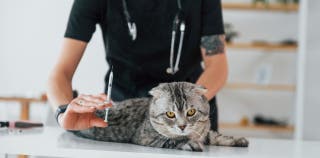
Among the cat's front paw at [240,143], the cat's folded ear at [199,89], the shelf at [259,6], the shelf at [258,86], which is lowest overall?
the shelf at [258,86]

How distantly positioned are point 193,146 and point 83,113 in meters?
0.25

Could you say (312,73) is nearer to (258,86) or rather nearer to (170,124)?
(258,86)

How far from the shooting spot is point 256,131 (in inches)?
150

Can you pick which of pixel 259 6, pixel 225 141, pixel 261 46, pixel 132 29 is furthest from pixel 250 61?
pixel 225 141

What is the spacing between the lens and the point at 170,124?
43.8 inches

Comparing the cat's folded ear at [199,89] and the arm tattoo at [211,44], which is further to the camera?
the arm tattoo at [211,44]

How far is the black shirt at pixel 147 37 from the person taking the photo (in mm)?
1613

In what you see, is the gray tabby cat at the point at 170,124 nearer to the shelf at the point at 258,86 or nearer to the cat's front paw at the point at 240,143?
the cat's front paw at the point at 240,143

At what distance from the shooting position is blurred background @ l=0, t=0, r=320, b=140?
11.2ft

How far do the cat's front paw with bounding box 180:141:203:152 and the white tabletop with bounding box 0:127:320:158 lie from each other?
0.7 inches

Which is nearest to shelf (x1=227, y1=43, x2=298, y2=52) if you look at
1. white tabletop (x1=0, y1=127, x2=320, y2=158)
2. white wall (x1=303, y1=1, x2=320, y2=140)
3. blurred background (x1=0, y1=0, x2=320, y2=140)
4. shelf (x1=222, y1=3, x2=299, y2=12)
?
blurred background (x1=0, y1=0, x2=320, y2=140)

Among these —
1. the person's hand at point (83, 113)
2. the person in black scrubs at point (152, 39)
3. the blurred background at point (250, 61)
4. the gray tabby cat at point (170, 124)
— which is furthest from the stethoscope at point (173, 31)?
the blurred background at point (250, 61)

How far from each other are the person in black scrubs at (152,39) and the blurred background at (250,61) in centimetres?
135

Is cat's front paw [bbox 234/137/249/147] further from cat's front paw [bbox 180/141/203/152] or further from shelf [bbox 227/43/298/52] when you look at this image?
shelf [bbox 227/43/298/52]
